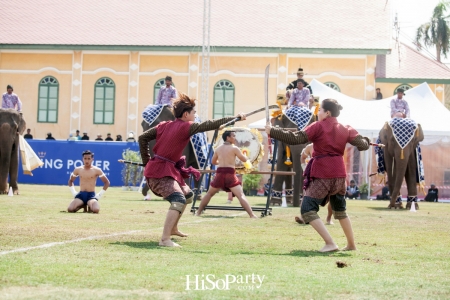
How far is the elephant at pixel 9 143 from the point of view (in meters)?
21.1

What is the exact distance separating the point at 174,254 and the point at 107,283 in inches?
84.2

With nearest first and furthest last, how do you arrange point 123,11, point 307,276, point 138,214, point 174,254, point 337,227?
point 307,276, point 174,254, point 337,227, point 138,214, point 123,11

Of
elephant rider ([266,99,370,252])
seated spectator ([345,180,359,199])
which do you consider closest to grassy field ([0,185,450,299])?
elephant rider ([266,99,370,252])

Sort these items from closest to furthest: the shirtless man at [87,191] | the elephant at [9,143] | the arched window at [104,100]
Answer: the shirtless man at [87,191]
the elephant at [9,143]
the arched window at [104,100]

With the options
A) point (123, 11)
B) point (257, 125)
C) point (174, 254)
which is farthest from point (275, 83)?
point (174, 254)

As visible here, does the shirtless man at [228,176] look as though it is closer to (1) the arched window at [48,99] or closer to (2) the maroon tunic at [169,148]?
(2) the maroon tunic at [169,148]

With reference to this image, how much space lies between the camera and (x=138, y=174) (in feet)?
102

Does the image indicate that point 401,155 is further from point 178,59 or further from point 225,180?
point 178,59

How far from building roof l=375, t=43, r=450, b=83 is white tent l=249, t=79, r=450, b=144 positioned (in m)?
12.6

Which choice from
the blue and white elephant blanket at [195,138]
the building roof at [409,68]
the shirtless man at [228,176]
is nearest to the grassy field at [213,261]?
the shirtless man at [228,176]

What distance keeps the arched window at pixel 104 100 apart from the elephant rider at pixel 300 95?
25241 mm

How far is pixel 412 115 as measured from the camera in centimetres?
2931

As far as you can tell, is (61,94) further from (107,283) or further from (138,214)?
(107,283)

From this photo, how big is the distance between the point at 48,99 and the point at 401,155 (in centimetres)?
2769
